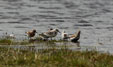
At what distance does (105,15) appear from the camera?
50.0m

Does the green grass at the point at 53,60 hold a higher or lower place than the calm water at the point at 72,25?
higher

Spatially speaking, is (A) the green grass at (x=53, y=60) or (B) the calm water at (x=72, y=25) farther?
(B) the calm water at (x=72, y=25)

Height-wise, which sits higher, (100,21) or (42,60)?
(42,60)

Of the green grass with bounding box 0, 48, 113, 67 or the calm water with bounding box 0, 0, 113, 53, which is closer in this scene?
the green grass with bounding box 0, 48, 113, 67

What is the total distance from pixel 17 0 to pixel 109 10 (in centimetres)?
2176

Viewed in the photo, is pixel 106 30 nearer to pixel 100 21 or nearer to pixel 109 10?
pixel 100 21

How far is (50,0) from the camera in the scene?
7531cm

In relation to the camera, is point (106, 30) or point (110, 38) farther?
point (106, 30)

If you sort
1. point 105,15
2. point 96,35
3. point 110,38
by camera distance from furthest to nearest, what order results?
point 105,15 → point 96,35 → point 110,38

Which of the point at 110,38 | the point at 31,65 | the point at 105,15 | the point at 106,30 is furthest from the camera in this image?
the point at 105,15

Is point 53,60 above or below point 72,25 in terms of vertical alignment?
above

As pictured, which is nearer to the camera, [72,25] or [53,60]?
[53,60]

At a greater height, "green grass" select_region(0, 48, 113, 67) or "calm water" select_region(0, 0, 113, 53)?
"green grass" select_region(0, 48, 113, 67)

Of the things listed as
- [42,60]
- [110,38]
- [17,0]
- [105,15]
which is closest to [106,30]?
[110,38]
